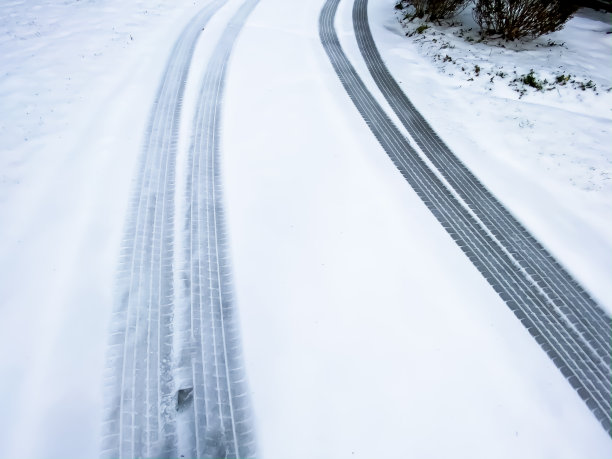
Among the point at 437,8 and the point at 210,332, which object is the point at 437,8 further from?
the point at 210,332

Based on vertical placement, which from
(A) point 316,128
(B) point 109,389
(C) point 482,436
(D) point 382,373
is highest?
(A) point 316,128

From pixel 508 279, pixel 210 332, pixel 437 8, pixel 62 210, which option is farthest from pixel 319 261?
pixel 437 8

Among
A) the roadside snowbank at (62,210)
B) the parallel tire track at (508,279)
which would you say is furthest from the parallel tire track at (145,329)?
the parallel tire track at (508,279)

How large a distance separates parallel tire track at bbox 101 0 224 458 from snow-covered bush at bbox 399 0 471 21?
947 cm

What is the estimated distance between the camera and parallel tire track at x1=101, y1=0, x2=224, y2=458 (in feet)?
8.20

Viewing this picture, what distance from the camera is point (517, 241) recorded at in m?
4.04

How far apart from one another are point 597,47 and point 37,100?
12671 mm

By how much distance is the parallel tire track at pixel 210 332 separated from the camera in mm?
2533

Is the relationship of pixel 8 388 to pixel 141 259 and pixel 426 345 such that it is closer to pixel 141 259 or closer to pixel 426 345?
A: pixel 141 259

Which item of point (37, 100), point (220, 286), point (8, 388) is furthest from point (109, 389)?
point (37, 100)

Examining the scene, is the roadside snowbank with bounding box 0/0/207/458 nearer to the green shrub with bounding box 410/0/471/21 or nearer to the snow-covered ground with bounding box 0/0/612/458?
the snow-covered ground with bounding box 0/0/612/458

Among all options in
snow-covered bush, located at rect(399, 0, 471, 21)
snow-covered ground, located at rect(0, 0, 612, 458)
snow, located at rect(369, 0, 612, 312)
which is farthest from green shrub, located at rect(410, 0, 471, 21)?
snow-covered ground, located at rect(0, 0, 612, 458)

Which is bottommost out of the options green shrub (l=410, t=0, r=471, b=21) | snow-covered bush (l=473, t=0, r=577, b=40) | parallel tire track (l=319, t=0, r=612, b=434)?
parallel tire track (l=319, t=0, r=612, b=434)

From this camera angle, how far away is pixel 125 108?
5805 mm
